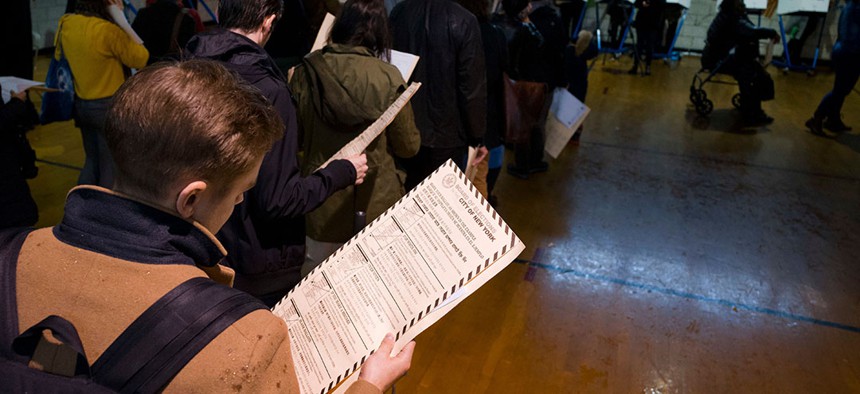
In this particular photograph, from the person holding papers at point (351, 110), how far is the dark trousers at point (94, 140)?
142cm

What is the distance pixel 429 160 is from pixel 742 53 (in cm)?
437

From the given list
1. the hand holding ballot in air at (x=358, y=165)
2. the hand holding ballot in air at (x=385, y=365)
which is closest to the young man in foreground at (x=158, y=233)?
the hand holding ballot in air at (x=385, y=365)

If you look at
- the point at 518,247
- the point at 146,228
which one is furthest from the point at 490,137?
the point at 146,228

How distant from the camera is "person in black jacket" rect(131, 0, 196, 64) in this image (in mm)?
3016

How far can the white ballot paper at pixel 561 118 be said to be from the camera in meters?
3.92

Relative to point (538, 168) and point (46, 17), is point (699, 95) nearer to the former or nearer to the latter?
point (538, 168)

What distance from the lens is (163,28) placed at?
301 centimetres

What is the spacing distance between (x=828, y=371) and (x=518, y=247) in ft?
6.91

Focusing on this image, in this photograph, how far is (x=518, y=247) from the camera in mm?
1050

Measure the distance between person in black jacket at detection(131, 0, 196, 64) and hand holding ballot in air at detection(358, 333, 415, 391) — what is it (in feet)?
8.40

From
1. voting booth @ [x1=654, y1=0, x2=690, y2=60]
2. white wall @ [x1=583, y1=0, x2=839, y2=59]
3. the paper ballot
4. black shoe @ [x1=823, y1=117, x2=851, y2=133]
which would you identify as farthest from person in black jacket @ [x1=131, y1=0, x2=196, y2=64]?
the paper ballot

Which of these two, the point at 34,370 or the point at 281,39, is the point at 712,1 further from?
the point at 34,370

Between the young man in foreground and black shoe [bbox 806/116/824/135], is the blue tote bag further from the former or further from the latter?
black shoe [bbox 806/116/824/135]

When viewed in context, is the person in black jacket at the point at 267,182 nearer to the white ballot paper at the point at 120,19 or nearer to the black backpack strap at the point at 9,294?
the black backpack strap at the point at 9,294
